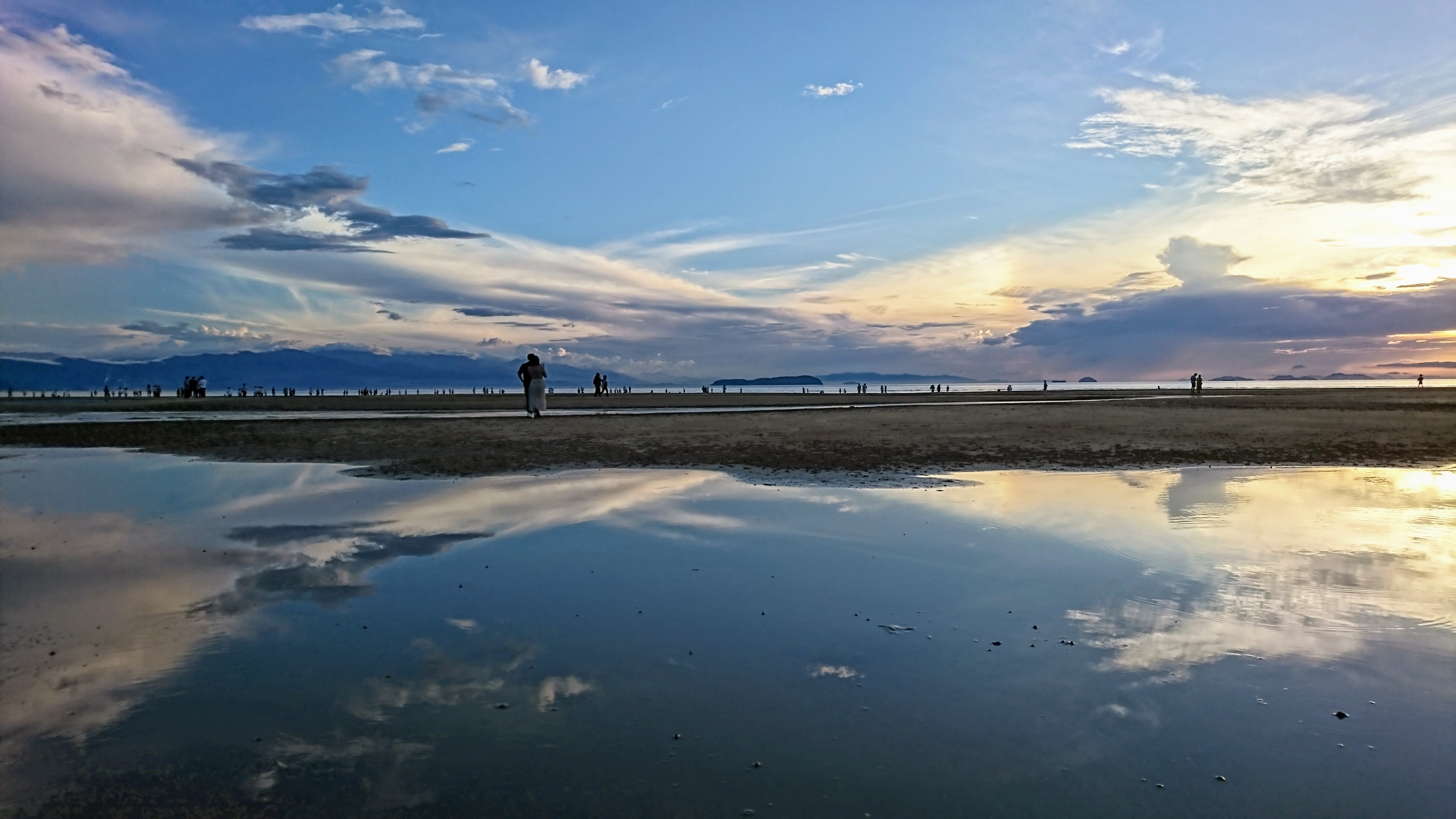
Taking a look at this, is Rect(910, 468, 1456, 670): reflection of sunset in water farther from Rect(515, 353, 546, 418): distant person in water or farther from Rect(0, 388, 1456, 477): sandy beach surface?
Rect(515, 353, 546, 418): distant person in water

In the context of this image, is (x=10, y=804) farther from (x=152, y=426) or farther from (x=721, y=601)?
(x=152, y=426)

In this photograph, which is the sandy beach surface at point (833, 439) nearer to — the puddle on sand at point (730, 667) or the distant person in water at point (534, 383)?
the distant person in water at point (534, 383)

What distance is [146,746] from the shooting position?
4.50 m

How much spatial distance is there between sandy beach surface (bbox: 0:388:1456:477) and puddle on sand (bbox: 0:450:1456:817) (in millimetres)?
8112

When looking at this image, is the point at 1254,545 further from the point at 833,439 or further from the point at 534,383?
the point at 534,383

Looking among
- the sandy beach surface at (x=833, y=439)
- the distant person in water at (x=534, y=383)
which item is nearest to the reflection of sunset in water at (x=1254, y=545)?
the sandy beach surface at (x=833, y=439)

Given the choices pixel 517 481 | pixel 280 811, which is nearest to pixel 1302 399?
pixel 517 481

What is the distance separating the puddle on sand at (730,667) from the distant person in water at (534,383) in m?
23.4

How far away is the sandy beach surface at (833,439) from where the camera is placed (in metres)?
20.2

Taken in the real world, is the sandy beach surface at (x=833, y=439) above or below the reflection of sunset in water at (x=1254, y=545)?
above

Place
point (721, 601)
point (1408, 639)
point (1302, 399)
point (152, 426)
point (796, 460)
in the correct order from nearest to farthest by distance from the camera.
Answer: point (1408, 639)
point (721, 601)
point (796, 460)
point (152, 426)
point (1302, 399)

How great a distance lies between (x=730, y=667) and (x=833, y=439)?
20.4 meters

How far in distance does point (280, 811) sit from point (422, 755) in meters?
0.71

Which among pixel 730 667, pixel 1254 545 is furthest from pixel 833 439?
pixel 730 667
